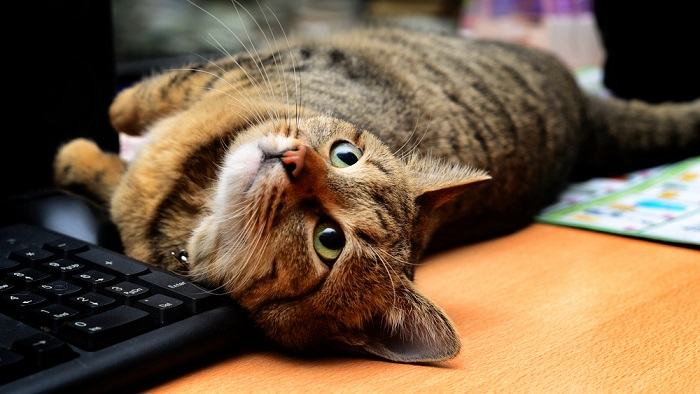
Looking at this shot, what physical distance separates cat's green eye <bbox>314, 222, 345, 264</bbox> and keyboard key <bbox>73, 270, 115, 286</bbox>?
27cm

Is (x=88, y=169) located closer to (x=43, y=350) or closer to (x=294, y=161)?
(x=294, y=161)

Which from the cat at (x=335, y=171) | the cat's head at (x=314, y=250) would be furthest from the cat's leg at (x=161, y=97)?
the cat's head at (x=314, y=250)

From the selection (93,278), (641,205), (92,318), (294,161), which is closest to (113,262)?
(93,278)

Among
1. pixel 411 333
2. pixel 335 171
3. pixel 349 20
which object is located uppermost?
pixel 349 20

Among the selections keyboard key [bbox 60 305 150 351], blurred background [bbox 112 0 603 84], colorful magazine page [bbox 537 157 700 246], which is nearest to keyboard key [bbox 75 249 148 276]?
keyboard key [bbox 60 305 150 351]

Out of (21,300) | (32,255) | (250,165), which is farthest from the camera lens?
(250,165)

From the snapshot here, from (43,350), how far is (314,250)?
0.38 metres

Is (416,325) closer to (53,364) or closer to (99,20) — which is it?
(53,364)

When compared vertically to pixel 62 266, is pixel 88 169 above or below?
above

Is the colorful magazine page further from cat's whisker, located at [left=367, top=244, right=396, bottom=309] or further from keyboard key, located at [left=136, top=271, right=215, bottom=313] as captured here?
keyboard key, located at [left=136, top=271, right=215, bottom=313]

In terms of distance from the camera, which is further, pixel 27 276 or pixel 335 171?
pixel 335 171

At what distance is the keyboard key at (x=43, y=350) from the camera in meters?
0.67

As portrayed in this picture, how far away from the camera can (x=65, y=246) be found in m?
0.93

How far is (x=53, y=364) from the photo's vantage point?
68cm
